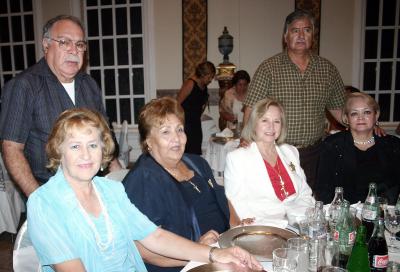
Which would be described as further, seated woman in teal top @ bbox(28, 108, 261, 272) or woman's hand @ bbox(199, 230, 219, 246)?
woman's hand @ bbox(199, 230, 219, 246)

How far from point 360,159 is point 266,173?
0.75 m

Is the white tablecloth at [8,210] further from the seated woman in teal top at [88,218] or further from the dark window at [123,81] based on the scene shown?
the dark window at [123,81]

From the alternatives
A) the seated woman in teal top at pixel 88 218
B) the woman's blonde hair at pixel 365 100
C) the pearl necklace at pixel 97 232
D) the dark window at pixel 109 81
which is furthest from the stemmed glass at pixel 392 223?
the dark window at pixel 109 81

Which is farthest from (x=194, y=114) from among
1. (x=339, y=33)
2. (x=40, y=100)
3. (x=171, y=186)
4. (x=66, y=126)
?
(x=339, y=33)

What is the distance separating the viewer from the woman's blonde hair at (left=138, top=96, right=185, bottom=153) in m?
1.90

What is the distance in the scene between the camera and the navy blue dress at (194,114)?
4.79 m

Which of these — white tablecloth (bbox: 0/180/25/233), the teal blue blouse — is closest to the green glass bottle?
the teal blue blouse

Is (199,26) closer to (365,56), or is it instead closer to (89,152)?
(365,56)

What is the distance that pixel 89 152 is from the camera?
1488 millimetres

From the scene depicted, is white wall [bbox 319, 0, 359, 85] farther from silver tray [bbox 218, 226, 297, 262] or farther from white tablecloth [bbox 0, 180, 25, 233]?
silver tray [bbox 218, 226, 297, 262]

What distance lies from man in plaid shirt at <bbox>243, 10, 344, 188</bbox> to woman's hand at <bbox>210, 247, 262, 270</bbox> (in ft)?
4.98

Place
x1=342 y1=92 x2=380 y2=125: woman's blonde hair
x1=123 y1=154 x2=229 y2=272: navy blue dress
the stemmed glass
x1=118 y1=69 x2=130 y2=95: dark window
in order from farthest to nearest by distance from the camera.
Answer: x1=118 y1=69 x2=130 y2=95: dark window → x1=342 y1=92 x2=380 y2=125: woman's blonde hair → x1=123 y1=154 x2=229 y2=272: navy blue dress → the stemmed glass

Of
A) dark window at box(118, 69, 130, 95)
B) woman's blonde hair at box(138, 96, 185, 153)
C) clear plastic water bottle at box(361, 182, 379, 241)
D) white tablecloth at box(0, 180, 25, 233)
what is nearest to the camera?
clear plastic water bottle at box(361, 182, 379, 241)

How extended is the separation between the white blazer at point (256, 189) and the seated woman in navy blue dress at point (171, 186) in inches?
4.0
